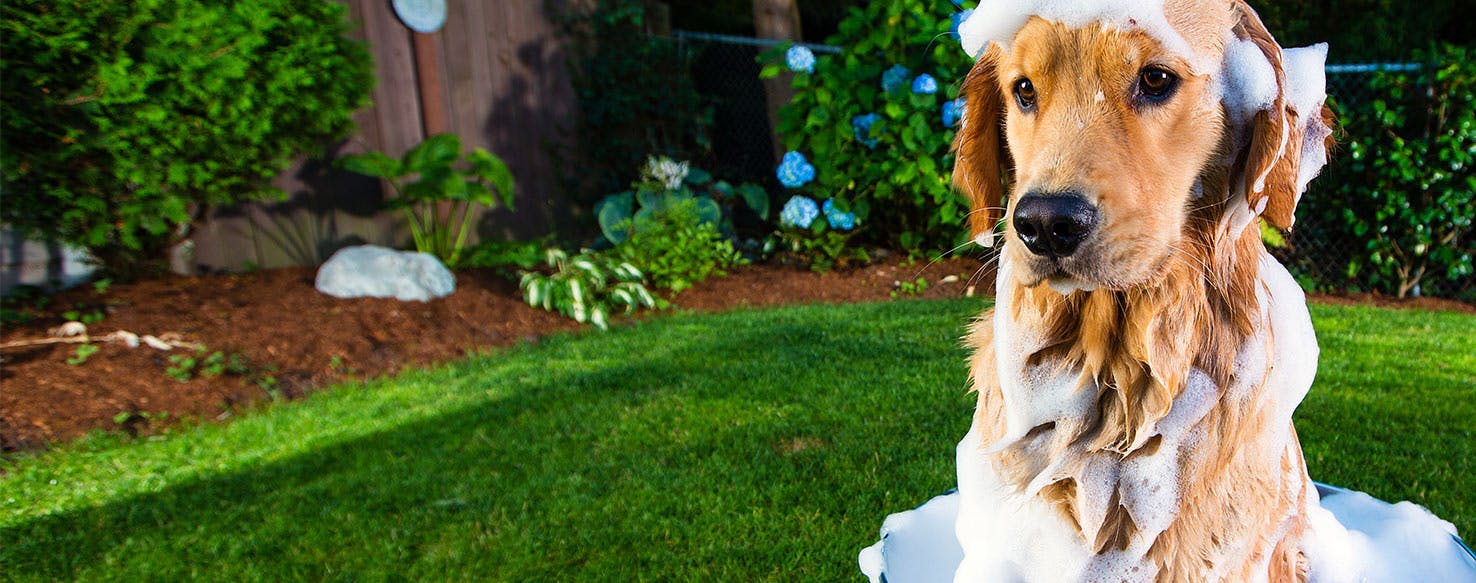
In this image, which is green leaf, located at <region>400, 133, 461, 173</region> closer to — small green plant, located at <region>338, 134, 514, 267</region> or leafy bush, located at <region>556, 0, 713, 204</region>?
small green plant, located at <region>338, 134, 514, 267</region>

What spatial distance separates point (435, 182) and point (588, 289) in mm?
1383

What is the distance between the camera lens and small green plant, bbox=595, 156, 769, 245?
6.52 meters

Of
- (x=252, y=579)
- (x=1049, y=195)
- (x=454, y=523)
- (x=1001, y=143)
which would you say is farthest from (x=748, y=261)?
(x=1049, y=195)

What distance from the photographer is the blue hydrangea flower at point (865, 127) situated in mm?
6054

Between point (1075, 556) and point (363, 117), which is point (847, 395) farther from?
point (363, 117)

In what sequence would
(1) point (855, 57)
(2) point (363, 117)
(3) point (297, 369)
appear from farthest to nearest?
1. (2) point (363, 117)
2. (1) point (855, 57)
3. (3) point (297, 369)

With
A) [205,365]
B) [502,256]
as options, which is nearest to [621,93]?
[502,256]

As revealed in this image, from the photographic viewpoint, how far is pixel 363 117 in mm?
6598

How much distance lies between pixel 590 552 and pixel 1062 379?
167 cm

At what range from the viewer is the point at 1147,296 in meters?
1.34

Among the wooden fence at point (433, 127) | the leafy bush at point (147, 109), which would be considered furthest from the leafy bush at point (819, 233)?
the leafy bush at point (147, 109)

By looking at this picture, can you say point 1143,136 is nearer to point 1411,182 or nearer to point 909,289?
point 909,289

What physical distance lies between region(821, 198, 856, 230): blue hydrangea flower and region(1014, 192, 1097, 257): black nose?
512cm

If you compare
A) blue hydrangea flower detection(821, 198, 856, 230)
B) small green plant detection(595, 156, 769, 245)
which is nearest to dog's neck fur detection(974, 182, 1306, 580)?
blue hydrangea flower detection(821, 198, 856, 230)
